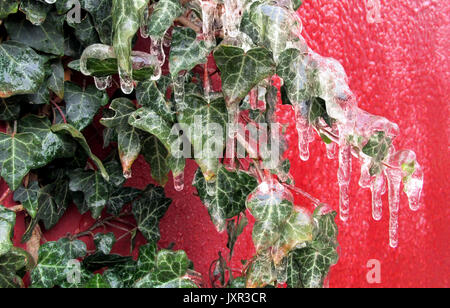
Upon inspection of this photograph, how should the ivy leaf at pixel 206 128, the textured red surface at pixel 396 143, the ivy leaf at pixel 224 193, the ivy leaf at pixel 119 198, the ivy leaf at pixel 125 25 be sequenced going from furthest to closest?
the textured red surface at pixel 396 143
the ivy leaf at pixel 119 198
the ivy leaf at pixel 224 193
the ivy leaf at pixel 206 128
the ivy leaf at pixel 125 25

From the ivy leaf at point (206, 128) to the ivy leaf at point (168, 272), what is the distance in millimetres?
181

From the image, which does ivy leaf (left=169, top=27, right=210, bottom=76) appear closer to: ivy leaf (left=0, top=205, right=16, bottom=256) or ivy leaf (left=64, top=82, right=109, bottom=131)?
ivy leaf (left=64, top=82, right=109, bottom=131)

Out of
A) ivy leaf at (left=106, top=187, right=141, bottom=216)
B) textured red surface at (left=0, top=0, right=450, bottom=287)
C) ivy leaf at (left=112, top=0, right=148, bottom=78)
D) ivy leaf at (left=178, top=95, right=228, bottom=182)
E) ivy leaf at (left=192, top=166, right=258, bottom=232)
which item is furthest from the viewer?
textured red surface at (left=0, top=0, right=450, bottom=287)

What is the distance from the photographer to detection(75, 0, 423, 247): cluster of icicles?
88 cm

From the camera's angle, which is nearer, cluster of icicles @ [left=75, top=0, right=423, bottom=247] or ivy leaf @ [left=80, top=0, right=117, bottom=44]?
cluster of icicles @ [left=75, top=0, right=423, bottom=247]

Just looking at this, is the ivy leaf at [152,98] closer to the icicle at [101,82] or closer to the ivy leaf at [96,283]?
the icicle at [101,82]

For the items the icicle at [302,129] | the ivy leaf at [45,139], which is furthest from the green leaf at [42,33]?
the icicle at [302,129]

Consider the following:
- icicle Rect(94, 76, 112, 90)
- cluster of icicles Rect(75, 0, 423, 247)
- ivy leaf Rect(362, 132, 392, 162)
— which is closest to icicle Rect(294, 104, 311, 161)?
cluster of icicles Rect(75, 0, 423, 247)

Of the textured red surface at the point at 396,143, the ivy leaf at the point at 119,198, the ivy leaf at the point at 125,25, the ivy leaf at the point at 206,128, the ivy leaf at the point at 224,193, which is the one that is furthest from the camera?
the textured red surface at the point at 396,143

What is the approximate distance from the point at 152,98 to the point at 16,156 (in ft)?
0.87

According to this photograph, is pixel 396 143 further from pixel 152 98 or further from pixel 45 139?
pixel 45 139

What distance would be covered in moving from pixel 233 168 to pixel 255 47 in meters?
0.26

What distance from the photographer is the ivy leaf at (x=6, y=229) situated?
88 centimetres

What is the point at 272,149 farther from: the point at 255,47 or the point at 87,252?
the point at 87,252
